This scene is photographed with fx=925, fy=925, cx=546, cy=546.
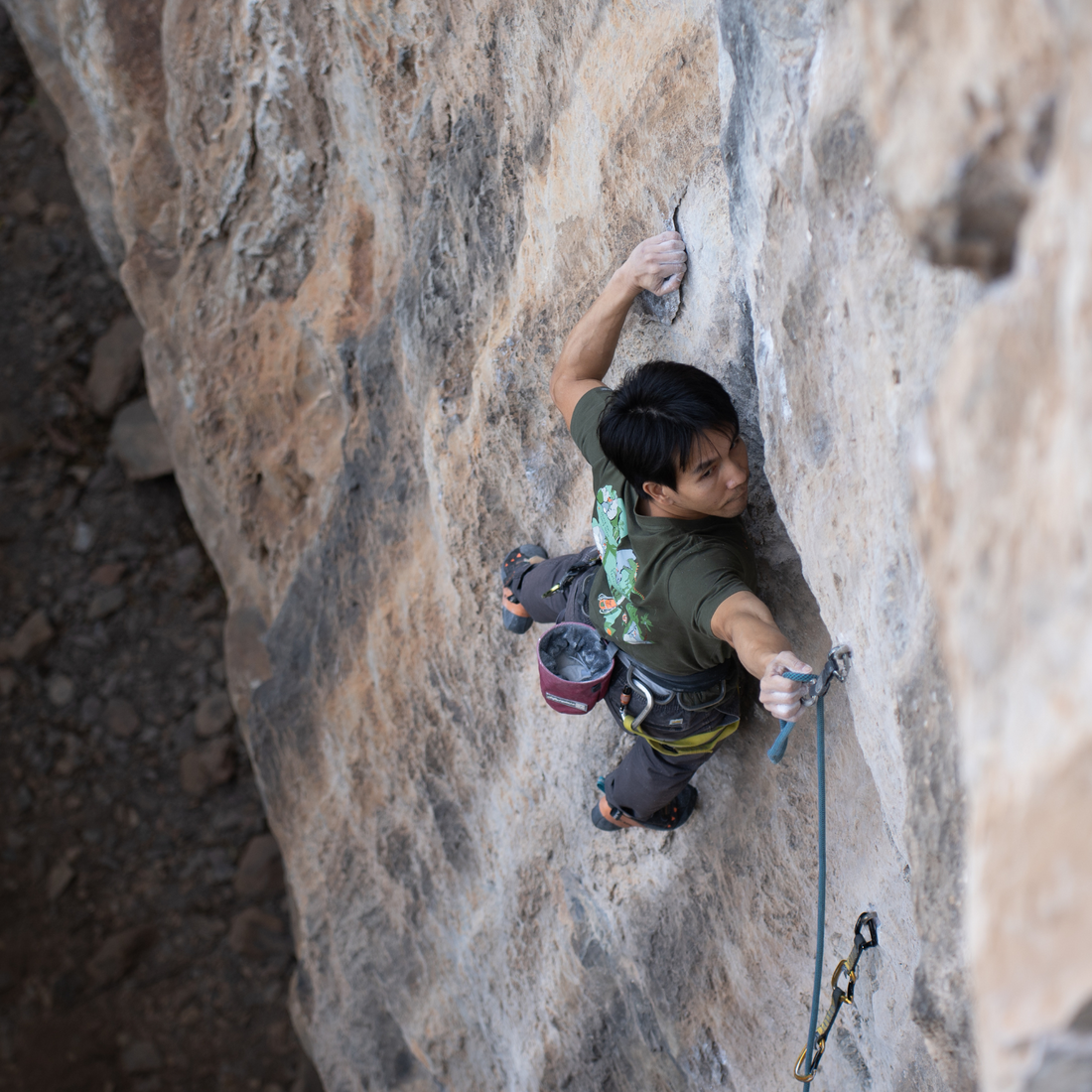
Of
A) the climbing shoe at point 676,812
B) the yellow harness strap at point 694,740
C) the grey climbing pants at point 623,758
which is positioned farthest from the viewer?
the climbing shoe at point 676,812

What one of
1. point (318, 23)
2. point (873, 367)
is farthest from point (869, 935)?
point (318, 23)

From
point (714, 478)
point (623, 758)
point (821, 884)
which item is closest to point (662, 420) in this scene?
point (714, 478)

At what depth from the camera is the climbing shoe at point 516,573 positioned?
264 cm

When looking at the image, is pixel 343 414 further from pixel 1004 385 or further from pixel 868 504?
pixel 1004 385

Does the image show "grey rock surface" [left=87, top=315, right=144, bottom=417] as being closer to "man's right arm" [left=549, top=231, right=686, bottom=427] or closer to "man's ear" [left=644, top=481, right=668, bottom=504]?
"man's right arm" [left=549, top=231, right=686, bottom=427]

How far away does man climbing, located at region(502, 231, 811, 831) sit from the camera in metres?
1.69

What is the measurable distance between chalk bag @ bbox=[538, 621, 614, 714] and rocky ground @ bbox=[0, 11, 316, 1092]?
15.1ft

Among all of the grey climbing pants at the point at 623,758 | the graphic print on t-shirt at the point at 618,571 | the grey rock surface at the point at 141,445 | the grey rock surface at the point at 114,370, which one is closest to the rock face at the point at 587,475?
the grey climbing pants at the point at 623,758

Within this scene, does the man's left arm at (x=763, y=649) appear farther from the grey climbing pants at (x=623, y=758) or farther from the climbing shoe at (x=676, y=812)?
the climbing shoe at (x=676, y=812)

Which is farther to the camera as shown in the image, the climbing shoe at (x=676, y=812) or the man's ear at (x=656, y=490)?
the climbing shoe at (x=676, y=812)

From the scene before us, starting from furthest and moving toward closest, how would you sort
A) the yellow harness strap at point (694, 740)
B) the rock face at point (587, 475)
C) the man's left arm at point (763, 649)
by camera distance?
the yellow harness strap at point (694, 740), the man's left arm at point (763, 649), the rock face at point (587, 475)

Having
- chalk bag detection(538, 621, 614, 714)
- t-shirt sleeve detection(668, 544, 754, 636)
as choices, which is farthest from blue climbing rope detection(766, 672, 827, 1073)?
chalk bag detection(538, 621, 614, 714)

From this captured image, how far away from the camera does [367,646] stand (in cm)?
379

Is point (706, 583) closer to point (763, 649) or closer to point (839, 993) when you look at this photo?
point (763, 649)
